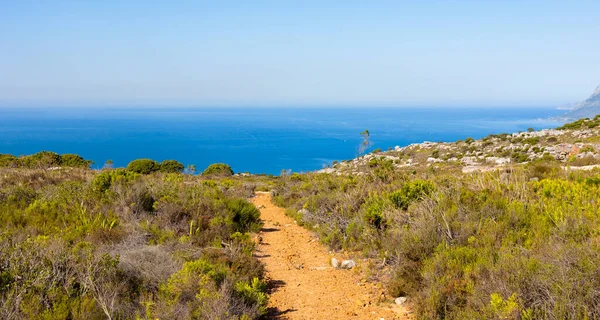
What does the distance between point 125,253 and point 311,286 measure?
2.95 meters

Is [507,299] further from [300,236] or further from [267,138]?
[267,138]

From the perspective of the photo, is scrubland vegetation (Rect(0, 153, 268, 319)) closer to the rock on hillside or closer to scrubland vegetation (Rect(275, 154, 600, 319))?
scrubland vegetation (Rect(275, 154, 600, 319))

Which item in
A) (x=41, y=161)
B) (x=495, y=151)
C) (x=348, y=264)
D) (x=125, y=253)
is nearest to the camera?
(x=125, y=253)

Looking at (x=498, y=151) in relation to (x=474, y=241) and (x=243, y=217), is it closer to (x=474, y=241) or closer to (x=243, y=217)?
(x=243, y=217)

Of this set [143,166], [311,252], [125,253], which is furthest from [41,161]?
[125,253]

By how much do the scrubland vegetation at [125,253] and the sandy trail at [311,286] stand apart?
1.53 feet

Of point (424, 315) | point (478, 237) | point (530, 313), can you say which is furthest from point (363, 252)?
point (530, 313)

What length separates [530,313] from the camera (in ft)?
11.8

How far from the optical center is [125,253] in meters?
5.54

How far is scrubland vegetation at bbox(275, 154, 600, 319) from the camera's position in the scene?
382cm

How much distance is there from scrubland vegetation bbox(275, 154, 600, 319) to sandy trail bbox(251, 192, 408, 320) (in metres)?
0.38

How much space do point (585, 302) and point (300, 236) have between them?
689cm

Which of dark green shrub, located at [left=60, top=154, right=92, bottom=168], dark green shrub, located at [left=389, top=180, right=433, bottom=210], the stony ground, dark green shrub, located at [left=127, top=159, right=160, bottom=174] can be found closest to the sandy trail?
dark green shrub, located at [left=389, top=180, right=433, bottom=210]

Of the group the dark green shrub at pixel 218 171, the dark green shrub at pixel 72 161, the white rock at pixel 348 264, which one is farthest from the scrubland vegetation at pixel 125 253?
the dark green shrub at pixel 218 171
